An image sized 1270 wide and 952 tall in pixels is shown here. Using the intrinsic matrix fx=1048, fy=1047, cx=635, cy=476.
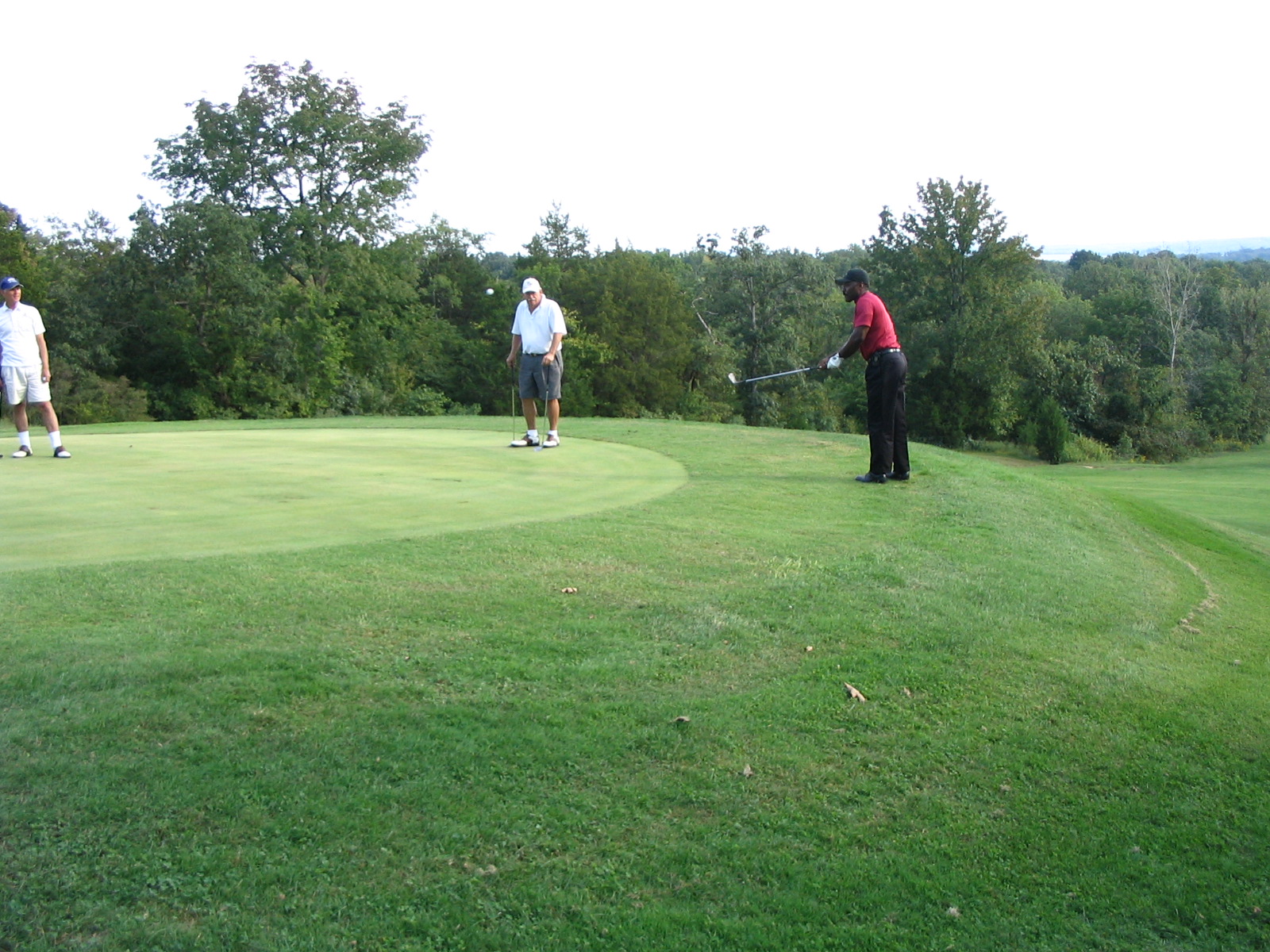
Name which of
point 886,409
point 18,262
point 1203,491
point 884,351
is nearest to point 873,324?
point 884,351

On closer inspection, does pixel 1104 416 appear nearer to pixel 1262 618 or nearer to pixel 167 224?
pixel 167 224

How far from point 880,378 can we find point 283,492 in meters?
5.90

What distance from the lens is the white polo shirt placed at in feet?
40.1

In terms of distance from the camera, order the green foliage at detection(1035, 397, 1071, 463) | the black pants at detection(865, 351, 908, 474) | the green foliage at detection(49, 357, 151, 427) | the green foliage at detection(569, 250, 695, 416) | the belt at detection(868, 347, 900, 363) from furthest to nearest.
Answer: the green foliage at detection(569, 250, 695, 416), the green foliage at detection(1035, 397, 1071, 463), the green foliage at detection(49, 357, 151, 427), the belt at detection(868, 347, 900, 363), the black pants at detection(865, 351, 908, 474)

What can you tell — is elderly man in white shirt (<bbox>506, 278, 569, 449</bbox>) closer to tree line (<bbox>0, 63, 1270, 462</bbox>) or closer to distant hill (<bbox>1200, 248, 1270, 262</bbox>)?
tree line (<bbox>0, 63, 1270, 462</bbox>)

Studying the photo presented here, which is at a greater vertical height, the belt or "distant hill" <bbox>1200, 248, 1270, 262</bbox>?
"distant hill" <bbox>1200, 248, 1270, 262</bbox>

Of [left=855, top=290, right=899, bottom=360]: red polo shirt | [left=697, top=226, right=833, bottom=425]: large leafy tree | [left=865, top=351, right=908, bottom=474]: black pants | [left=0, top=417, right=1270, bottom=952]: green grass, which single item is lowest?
[left=0, top=417, right=1270, bottom=952]: green grass

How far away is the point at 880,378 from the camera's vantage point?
10.7 m

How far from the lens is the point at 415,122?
48844 mm

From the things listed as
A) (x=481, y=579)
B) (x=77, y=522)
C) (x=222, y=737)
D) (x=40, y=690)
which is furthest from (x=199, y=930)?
(x=77, y=522)

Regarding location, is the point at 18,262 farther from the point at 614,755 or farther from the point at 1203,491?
the point at 614,755

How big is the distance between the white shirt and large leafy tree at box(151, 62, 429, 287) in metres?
34.4

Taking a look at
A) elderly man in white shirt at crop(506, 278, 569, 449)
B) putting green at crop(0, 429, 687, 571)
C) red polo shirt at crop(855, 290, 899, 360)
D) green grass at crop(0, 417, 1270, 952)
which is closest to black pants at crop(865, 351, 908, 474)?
red polo shirt at crop(855, 290, 899, 360)

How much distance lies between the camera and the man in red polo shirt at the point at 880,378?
10.6 meters
